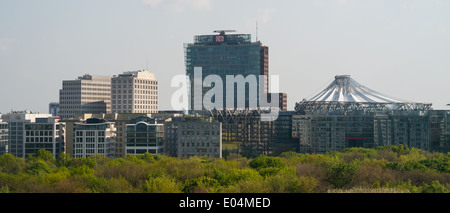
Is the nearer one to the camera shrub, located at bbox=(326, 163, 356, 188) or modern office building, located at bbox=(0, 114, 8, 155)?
shrub, located at bbox=(326, 163, 356, 188)

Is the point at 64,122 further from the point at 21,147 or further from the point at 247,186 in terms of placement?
the point at 247,186

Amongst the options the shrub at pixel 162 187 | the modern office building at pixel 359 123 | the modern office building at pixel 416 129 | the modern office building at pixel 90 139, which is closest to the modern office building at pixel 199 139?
the modern office building at pixel 90 139

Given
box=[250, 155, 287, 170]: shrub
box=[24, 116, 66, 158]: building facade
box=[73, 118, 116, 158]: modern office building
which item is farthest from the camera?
box=[24, 116, 66, 158]: building facade

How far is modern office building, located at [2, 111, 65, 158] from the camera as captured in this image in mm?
166000

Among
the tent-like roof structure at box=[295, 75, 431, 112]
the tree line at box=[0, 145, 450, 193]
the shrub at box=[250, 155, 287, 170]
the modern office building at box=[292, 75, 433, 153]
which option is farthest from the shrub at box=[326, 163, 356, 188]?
the tent-like roof structure at box=[295, 75, 431, 112]

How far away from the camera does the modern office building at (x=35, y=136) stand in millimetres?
166000

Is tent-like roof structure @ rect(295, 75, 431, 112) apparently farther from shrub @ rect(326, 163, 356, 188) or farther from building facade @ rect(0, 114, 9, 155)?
shrub @ rect(326, 163, 356, 188)

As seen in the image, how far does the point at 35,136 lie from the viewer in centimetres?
16662

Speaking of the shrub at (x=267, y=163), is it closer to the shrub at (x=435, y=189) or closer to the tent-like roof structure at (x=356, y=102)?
the shrub at (x=435, y=189)

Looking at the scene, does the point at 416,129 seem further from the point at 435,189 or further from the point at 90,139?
the point at 435,189

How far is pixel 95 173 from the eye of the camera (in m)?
108

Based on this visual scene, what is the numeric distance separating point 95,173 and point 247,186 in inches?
1343
